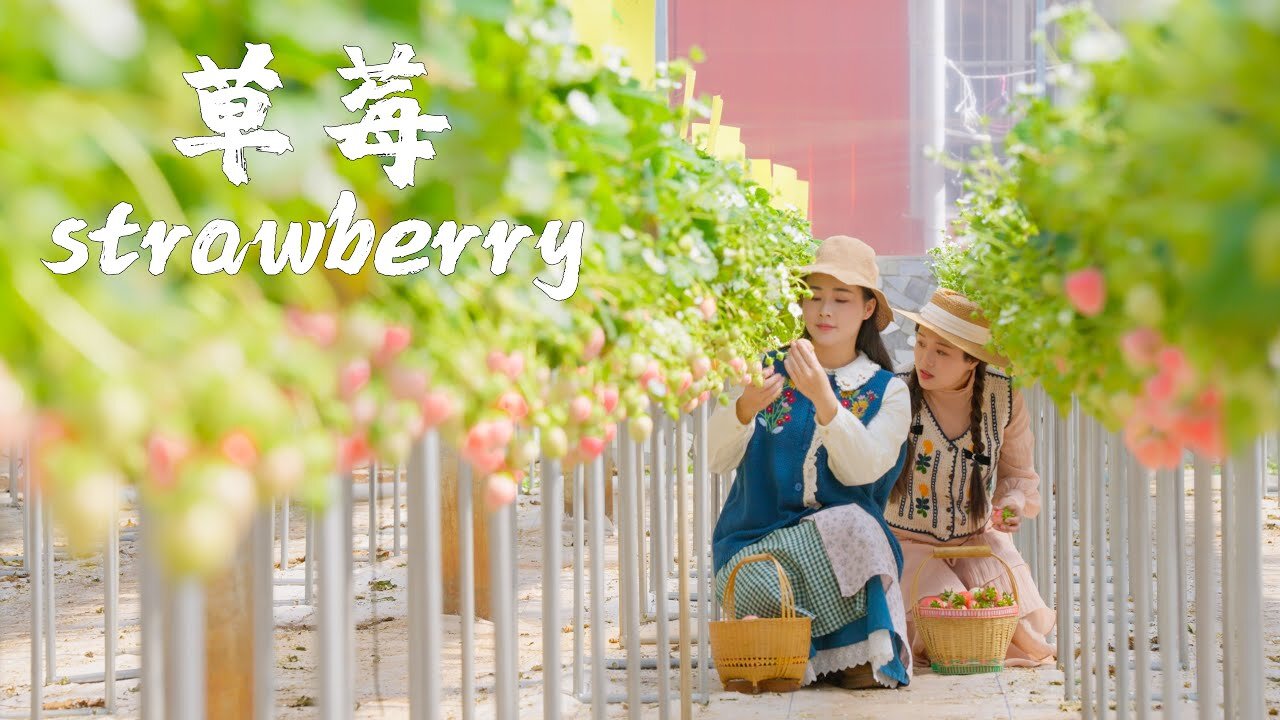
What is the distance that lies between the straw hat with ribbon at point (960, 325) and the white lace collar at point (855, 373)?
0.55 feet

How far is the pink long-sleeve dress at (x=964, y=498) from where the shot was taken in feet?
12.0

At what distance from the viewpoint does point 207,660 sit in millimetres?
2287

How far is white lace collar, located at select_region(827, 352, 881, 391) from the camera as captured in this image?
3367 mm

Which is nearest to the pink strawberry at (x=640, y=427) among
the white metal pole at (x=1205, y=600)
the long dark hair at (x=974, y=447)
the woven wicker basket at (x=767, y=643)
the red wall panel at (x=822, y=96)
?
the white metal pole at (x=1205, y=600)

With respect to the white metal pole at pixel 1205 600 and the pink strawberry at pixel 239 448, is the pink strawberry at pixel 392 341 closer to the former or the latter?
the pink strawberry at pixel 239 448

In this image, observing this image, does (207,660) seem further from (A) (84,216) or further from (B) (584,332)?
(A) (84,216)

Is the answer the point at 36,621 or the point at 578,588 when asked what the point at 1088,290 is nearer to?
the point at 578,588

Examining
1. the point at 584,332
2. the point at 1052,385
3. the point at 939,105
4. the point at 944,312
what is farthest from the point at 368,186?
the point at 939,105

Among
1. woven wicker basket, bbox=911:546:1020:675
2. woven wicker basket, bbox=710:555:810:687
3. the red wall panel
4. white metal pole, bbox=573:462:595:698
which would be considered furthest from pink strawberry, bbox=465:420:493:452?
the red wall panel

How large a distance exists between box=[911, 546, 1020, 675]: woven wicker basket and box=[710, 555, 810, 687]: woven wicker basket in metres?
0.44

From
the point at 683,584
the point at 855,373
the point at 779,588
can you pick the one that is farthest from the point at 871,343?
the point at 683,584

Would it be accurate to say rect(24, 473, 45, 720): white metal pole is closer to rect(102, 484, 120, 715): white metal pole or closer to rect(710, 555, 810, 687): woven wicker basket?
rect(102, 484, 120, 715): white metal pole

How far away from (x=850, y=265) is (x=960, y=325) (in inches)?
13.4

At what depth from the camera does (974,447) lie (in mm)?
3662
